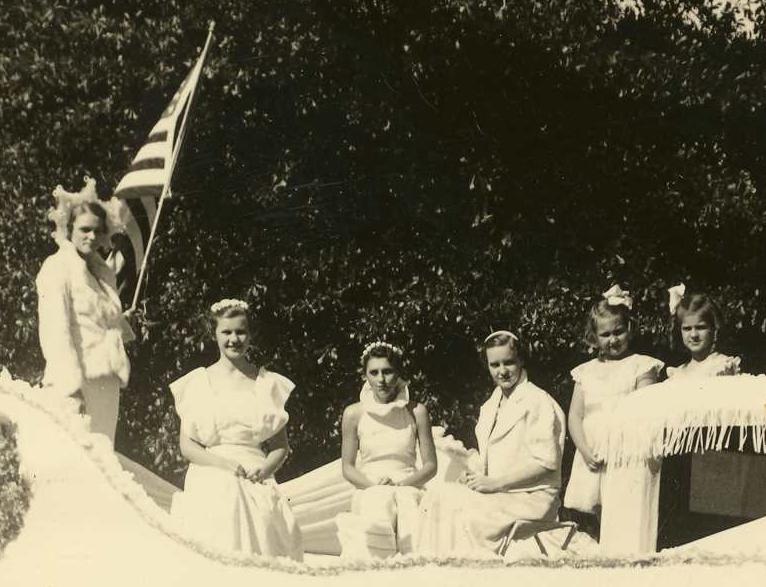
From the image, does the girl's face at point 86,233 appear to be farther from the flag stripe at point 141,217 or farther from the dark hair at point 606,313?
the dark hair at point 606,313

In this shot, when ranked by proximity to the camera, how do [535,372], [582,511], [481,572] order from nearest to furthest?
[481,572] → [582,511] → [535,372]

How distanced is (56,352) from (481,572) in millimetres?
2030

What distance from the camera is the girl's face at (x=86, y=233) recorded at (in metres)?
6.53

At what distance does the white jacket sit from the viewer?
641cm

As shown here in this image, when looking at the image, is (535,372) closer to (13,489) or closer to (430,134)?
(430,134)

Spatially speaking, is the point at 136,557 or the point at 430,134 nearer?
the point at 136,557

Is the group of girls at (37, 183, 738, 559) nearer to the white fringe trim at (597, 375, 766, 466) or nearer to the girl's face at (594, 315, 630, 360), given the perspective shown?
the girl's face at (594, 315, 630, 360)

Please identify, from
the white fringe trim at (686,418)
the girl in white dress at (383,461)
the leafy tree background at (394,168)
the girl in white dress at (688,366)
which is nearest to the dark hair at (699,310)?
the girl in white dress at (688,366)

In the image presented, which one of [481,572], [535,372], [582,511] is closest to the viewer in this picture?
[481,572]

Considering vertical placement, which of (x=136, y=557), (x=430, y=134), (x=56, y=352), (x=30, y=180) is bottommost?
(x=136, y=557)

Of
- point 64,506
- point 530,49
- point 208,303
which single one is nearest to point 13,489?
point 64,506

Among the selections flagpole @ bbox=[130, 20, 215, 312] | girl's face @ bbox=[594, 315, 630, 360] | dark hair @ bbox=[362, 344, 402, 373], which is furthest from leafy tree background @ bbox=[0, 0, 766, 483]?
dark hair @ bbox=[362, 344, 402, 373]

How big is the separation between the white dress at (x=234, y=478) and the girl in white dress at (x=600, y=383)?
124 centimetres

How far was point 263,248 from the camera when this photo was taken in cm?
769
